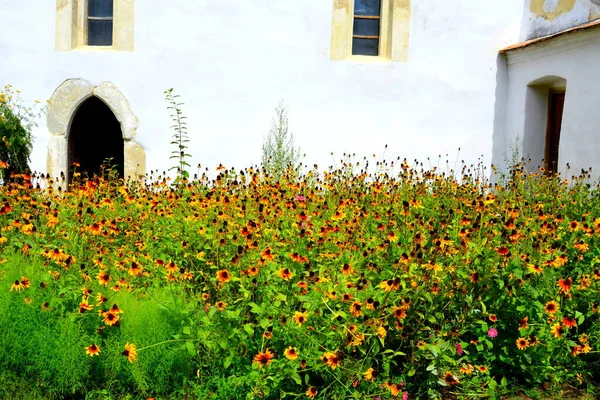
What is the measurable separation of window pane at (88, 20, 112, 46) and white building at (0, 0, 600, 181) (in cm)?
2

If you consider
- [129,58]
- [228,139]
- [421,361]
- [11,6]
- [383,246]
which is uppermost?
[11,6]

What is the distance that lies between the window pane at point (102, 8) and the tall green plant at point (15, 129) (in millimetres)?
1350

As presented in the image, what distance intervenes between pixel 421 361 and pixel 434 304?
0.83 ft

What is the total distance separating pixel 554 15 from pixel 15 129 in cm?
657

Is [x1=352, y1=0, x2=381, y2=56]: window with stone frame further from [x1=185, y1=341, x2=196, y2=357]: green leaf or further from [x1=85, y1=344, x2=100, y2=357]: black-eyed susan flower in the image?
[x1=85, y1=344, x2=100, y2=357]: black-eyed susan flower

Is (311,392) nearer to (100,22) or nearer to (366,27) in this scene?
(366,27)

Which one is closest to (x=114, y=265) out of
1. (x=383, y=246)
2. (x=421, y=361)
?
(x=383, y=246)

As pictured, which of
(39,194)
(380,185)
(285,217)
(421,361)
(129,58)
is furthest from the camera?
(129,58)

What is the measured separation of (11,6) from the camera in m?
8.00

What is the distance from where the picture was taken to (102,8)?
8.26 meters

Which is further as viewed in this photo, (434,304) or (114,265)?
(114,265)

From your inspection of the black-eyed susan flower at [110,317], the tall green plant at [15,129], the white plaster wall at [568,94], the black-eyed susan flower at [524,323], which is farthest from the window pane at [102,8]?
the black-eyed susan flower at [524,323]

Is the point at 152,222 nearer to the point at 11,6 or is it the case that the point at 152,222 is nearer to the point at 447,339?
the point at 447,339

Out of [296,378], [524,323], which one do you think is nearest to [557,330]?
[524,323]
